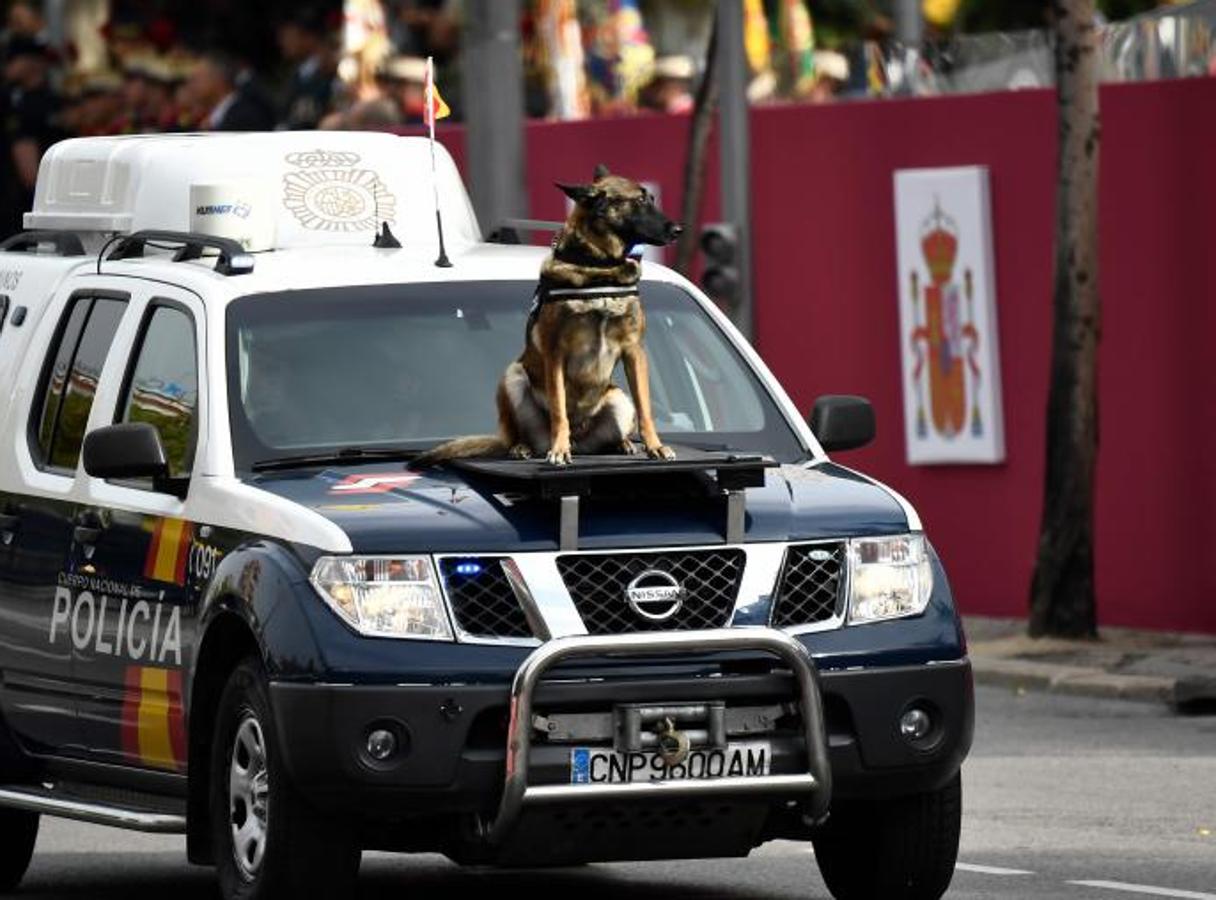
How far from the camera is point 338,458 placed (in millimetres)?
10836

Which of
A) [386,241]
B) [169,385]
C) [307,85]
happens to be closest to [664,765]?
[169,385]

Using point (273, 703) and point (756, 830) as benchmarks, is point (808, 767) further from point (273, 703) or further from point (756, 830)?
point (273, 703)

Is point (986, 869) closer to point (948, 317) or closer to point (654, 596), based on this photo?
point (654, 596)

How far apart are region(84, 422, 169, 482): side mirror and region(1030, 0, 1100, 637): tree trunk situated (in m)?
8.95

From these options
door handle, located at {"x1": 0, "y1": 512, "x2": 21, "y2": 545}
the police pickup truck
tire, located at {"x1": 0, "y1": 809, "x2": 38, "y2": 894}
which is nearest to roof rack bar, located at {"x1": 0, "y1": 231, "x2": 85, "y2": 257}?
the police pickup truck

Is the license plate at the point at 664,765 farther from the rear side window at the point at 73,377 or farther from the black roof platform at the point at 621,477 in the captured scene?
the rear side window at the point at 73,377

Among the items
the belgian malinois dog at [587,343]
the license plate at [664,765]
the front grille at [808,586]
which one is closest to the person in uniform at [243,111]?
the belgian malinois dog at [587,343]

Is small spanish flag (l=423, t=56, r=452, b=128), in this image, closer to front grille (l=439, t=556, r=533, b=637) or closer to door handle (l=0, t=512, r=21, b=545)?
door handle (l=0, t=512, r=21, b=545)

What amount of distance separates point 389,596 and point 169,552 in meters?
1.13

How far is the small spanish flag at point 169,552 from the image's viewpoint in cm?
1076

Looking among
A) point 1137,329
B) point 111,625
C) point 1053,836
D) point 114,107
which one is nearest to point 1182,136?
point 1137,329

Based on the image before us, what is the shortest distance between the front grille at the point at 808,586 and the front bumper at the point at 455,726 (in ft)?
0.58

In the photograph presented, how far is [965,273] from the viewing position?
20.8 m

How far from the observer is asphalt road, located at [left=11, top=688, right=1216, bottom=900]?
38.3 feet
